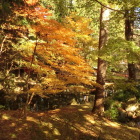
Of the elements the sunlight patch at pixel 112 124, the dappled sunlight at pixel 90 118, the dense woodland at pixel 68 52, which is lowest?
the sunlight patch at pixel 112 124

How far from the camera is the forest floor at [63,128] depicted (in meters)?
7.23

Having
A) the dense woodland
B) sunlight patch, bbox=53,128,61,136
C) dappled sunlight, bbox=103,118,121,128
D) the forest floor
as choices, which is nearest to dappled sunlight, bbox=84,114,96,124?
the forest floor

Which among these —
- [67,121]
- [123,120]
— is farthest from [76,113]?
[123,120]

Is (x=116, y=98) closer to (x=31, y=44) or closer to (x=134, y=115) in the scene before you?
(x=134, y=115)

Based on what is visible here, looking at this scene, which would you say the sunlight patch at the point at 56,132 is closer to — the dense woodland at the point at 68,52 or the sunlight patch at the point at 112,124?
the dense woodland at the point at 68,52

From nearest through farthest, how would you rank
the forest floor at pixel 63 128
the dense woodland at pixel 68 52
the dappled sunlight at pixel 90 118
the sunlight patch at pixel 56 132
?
the dense woodland at pixel 68 52 → the forest floor at pixel 63 128 → the sunlight patch at pixel 56 132 → the dappled sunlight at pixel 90 118

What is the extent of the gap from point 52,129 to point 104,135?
2536 millimetres

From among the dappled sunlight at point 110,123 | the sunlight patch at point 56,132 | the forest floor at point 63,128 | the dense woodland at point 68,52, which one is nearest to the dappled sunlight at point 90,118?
the forest floor at point 63,128

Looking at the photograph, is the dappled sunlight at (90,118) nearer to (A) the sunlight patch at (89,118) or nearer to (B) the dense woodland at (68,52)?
(A) the sunlight patch at (89,118)

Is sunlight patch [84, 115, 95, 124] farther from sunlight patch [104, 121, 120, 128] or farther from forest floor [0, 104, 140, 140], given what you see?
sunlight patch [104, 121, 120, 128]

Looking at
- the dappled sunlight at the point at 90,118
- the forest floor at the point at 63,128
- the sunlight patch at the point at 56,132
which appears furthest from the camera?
the dappled sunlight at the point at 90,118

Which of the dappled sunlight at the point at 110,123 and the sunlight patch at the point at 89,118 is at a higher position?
the sunlight patch at the point at 89,118

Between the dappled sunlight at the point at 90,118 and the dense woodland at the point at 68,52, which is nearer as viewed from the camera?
the dense woodland at the point at 68,52

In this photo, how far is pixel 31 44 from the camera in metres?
9.91
